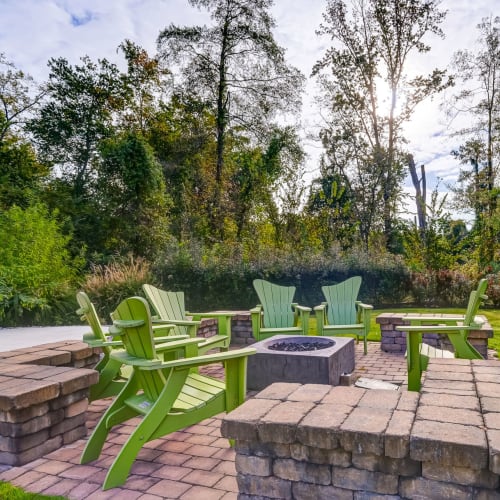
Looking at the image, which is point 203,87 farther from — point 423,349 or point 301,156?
point 423,349

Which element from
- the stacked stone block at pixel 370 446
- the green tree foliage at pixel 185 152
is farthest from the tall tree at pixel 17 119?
the stacked stone block at pixel 370 446

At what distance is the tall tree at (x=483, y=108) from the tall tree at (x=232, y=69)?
5.34 meters

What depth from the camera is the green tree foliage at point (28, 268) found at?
6.39m

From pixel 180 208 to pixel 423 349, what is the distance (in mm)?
10409

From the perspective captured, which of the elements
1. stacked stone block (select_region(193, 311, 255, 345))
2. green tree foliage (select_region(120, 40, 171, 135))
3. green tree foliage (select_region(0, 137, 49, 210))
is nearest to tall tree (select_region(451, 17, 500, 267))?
green tree foliage (select_region(120, 40, 171, 135))

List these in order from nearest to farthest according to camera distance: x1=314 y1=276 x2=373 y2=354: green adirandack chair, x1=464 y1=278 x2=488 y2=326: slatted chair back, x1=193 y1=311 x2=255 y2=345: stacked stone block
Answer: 1. x1=464 y1=278 x2=488 y2=326: slatted chair back
2. x1=314 y1=276 x2=373 y2=354: green adirandack chair
3. x1=193 y1=311 x2=255 y2=345: stacked stone block

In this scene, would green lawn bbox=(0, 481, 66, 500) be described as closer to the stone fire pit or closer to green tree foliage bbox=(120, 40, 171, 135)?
the stone fire pit

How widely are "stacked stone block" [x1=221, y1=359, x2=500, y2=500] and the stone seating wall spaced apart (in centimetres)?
123

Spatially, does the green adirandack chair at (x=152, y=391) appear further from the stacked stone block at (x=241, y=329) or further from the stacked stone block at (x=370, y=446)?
the stacked stone block at (x=241, y=329)

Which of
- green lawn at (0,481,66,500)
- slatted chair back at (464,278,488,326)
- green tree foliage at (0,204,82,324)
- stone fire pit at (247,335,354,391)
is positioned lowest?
green lawn at (0,481,66,500)

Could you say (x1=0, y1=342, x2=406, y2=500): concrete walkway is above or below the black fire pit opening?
below

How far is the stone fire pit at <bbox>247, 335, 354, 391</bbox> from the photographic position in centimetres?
342

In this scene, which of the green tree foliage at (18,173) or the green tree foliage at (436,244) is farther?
the green tree foliage at (18,173)

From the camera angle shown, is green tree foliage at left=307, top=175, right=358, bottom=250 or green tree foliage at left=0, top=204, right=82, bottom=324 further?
green tree foliage at left=307, top=175, right=358, bottom=250
